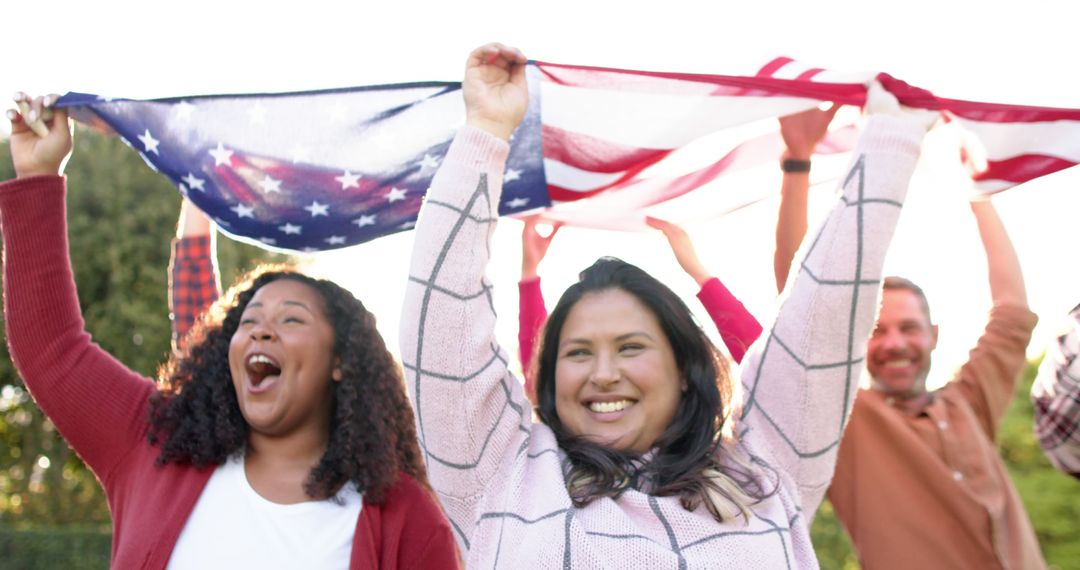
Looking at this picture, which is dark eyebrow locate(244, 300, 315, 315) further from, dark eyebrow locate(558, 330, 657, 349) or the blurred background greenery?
the blurred background greenery

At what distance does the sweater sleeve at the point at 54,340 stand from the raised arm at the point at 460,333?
117cm

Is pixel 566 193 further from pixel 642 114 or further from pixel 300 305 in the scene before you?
pixel 300 305

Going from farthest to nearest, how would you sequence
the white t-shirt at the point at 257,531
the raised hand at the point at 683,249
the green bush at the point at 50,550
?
1. the green bush at the point at 50,550
2. the raised hand at the point at 683,249
3. the white t-shirt at the point at 257,531

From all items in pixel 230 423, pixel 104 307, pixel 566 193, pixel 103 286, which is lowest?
pixel 104 307

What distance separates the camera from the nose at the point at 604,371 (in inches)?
98.2

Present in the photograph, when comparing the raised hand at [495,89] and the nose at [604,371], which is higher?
the raised hand at [495,89]

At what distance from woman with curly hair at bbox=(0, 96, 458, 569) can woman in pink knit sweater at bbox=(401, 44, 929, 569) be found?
668 mm

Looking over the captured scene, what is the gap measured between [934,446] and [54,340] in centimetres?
268

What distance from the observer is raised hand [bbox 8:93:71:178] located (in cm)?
Result: 313

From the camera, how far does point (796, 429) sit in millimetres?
2502

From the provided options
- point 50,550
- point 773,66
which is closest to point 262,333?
point 773,66

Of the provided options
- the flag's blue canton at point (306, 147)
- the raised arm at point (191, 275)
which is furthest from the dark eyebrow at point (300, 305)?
the raised arm at point (191, 275)

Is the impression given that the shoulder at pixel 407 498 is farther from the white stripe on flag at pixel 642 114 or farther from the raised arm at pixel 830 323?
the white stripe on flag at pixel 642 114

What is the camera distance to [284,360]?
10.4 ft
